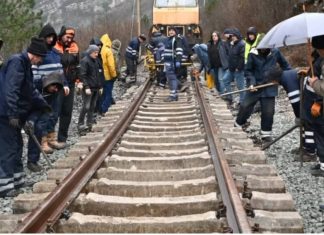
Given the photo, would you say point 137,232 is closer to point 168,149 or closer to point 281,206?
point 281,206

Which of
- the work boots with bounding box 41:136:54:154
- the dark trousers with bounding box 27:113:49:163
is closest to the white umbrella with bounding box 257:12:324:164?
the dark trousers with bounding box 27:113:49:163

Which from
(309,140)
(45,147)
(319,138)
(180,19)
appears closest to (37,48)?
(45,147)

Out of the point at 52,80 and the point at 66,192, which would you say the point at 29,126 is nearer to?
the point at 52,80

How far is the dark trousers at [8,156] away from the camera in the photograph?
6.73 meters

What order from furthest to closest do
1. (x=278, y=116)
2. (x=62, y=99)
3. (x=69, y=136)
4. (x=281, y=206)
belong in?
(x=278, y=116) < (x=69, y=136) < (x=62, y=99) < (x=281, y=206)

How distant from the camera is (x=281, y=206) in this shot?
493 cm

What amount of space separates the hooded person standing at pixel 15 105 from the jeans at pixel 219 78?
7.71 meters

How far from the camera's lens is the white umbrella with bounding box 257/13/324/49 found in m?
6.97

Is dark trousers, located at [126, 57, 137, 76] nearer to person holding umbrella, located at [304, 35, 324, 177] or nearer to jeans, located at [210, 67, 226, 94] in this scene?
jeans, located at [210, 67, 226, 94]

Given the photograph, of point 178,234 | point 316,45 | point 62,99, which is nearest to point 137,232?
point 178,234

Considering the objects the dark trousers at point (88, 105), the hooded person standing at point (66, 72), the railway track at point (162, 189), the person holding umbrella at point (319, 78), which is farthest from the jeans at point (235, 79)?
the person holding umbrella at point (319, 78)

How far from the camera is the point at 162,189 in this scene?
5508 mm

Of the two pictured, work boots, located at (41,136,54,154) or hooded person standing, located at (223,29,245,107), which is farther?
hooded person standing, located at (223,29,245,107)

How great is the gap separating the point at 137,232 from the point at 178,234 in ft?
1.43
